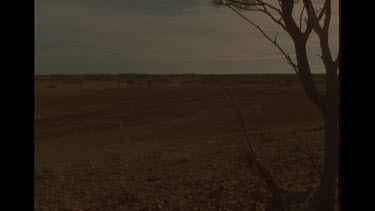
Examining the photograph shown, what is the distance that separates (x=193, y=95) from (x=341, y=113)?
35.2 meters

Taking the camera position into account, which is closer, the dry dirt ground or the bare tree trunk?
the bare tree trunk

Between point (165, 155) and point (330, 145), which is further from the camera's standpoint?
point (165, 155)

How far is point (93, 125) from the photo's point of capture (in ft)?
72.6

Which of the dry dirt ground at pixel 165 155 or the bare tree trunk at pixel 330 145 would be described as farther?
the dry dirt ground at pixel 165 155

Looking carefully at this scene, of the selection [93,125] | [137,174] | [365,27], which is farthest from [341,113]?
[93,125]

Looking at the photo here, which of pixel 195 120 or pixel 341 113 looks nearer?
pixel 341 113

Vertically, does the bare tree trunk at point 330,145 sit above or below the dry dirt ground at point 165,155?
above

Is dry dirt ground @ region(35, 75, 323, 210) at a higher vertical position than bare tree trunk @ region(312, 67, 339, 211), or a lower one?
lower

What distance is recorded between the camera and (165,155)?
1182 centimetres

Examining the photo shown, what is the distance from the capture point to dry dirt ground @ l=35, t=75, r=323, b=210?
6871 mm

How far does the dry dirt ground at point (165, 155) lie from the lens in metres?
6.87

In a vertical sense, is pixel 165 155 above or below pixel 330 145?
below
